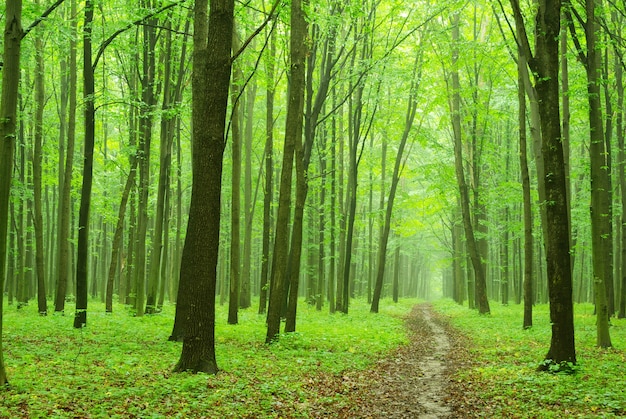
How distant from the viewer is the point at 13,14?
6879mm

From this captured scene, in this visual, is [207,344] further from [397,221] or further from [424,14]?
[397,221]

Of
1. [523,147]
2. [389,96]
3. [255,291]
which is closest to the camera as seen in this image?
[523,147]

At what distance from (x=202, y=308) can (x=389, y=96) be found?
19.1 m

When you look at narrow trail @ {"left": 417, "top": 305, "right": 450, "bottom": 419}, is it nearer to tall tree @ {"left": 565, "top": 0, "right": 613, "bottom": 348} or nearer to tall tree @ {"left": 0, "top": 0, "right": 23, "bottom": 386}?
tall tree @ {"left": 565, "top": 0, "right": 613, "bottom": 348}

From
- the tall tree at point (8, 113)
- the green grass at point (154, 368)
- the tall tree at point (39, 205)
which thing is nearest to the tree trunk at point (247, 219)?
the green grass at point (154, 368)

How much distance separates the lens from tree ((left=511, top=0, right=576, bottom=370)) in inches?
370

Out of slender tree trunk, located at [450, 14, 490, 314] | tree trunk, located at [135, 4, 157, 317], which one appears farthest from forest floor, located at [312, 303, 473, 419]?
slender tree trunk, located at [450, 14, 490, 314]

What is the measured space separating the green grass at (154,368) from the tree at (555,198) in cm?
410

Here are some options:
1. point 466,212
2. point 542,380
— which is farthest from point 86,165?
point 466,212

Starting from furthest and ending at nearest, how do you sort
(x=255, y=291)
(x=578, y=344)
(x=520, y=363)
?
(x=255, y=291) → (x=578, y=344) → (x=520, y=363)

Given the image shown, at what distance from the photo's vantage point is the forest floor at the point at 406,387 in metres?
7.63

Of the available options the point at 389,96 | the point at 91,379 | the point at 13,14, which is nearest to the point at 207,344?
the point at 91,379

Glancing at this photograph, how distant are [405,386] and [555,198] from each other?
175 inches

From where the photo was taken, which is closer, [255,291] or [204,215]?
[204,215]
